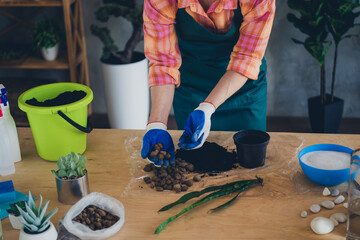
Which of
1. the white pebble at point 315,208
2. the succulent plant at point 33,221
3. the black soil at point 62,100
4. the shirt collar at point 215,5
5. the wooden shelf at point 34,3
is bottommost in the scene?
the white pebble at point 315,208

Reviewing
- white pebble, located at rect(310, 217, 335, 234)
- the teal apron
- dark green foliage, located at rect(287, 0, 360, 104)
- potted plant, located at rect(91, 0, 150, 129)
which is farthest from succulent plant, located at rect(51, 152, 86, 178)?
dark green foliage, located at rect(287, 0, 360, 104)

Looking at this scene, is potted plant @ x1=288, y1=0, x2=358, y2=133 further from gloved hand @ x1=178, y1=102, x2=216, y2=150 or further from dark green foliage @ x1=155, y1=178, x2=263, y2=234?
dark green foliage @ x1=155, y1=178, x2=263, y2=234

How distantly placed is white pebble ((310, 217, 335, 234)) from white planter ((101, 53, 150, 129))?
95.4 inches

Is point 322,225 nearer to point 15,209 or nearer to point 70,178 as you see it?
point 70,178

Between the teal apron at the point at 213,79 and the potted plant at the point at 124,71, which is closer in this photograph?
the teal apron at the point at 213,79

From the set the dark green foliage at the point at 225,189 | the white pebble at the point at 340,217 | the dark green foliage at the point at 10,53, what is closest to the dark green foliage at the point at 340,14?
the dark green foliage at the point at 225,189

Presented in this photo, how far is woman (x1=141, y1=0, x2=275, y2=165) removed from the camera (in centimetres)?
176

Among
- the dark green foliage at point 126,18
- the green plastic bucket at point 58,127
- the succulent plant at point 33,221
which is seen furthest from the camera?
the dark green foliage at point 126,18

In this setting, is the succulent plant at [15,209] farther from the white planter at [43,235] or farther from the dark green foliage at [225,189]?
the dark green foliage at [225,189]

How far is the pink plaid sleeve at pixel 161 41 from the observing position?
189 cm

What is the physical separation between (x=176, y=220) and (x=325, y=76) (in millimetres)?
2893

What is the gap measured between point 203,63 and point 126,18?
1529mm

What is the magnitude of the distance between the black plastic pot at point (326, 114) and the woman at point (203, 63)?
151 centimetres

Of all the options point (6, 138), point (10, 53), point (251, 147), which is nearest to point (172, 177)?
point (251, 147)
